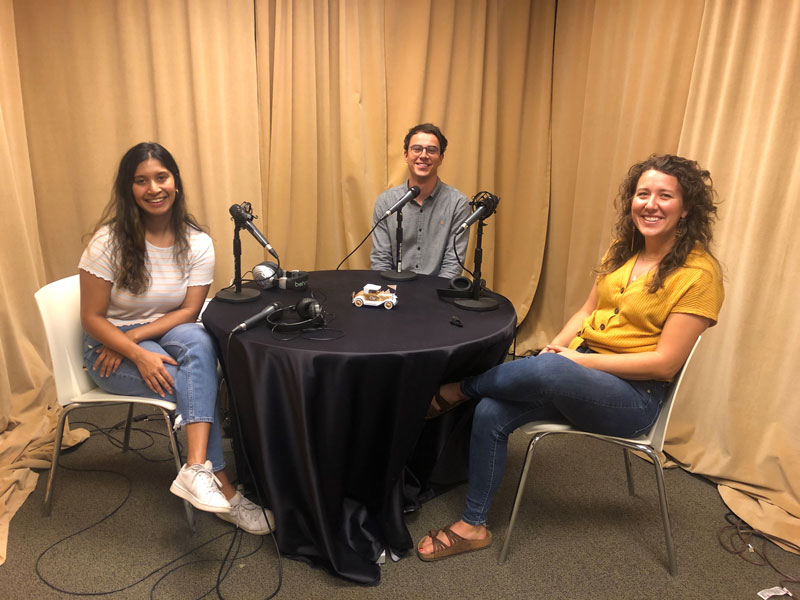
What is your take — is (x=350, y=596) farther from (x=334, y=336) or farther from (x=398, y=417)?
(x=334, y=336)

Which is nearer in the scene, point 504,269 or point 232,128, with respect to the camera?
point 232,128

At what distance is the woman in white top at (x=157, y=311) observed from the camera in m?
1.75

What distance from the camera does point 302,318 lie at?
1721 millimetres

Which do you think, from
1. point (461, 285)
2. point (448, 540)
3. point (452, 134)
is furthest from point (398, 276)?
point (452, 134)

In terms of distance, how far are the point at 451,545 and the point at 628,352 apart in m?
0.85

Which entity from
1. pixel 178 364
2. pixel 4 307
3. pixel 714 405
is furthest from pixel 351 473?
pixel 4 307

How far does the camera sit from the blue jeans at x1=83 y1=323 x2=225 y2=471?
175cm

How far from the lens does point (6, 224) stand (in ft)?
7.91

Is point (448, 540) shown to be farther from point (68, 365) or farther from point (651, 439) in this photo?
point (68, 365)

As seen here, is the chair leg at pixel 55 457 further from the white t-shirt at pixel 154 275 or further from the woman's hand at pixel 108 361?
the white t-shirt at pixel 154 275

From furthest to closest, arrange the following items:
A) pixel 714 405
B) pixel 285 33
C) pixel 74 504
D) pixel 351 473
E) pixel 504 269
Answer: pixel 504 269
pixel 285 33
pixel 714 405
pixel 74 504
pixel 351 473

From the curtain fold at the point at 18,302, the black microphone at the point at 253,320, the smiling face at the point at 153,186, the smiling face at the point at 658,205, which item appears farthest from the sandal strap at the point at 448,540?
the curtain fold at the point at 18,302

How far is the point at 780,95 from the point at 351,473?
204 centimetres

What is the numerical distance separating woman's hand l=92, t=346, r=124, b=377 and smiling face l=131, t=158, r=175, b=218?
→ 51 cm
